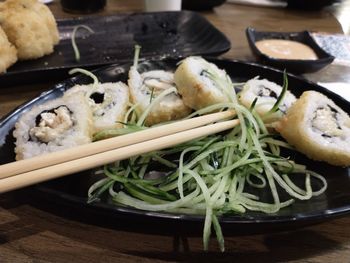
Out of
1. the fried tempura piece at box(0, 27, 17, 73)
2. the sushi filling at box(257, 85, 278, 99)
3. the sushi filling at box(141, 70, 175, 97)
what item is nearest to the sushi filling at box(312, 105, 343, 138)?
the sushi filling at box(257, 85, 278, 99)

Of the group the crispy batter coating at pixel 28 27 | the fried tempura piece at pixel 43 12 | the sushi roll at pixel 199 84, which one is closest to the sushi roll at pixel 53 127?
the sushi roll at pixel 199 84

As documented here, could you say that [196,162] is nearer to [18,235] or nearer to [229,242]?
[229,242]

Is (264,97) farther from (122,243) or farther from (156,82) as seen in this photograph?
(122,243)

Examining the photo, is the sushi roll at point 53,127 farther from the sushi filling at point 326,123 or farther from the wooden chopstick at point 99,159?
the sushi filling at point 326,123

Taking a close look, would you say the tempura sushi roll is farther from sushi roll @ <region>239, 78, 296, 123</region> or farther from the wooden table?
the wooden table

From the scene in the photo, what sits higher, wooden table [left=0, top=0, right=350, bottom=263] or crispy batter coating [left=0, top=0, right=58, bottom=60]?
crispy batter coating [left=0, top=0, right=58, bottom=60]

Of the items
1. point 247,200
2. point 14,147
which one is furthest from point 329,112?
point 14,147
